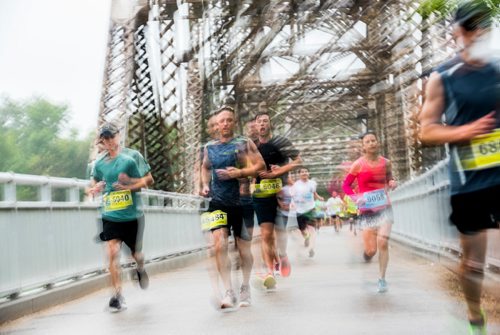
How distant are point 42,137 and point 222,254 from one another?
114094 mm

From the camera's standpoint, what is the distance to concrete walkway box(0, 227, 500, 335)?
23.2 ft

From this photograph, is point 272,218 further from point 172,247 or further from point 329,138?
point 329,138

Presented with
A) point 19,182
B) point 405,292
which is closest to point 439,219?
point 405,292

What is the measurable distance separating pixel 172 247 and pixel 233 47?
1312cm

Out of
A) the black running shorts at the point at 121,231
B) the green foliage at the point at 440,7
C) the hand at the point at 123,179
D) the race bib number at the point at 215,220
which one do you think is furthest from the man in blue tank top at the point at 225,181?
the green foliage at the point at 440,7

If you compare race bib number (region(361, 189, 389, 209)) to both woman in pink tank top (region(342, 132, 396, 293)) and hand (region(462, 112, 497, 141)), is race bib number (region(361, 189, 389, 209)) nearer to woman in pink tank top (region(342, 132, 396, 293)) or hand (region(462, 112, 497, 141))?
woman in pink tank top (region(342, 132, 396, 293))

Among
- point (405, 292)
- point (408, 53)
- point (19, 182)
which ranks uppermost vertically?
point (408, 53)

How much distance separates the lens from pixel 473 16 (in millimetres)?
4895

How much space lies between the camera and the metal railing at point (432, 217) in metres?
11.7

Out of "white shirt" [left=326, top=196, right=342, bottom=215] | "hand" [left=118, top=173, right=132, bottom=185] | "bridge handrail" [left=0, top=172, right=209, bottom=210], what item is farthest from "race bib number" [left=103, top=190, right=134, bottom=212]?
"white shirt" [left=326, top=196, right=342, bottom=215]

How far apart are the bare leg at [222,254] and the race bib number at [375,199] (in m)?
2.35

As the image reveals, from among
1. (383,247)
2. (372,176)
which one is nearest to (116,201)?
(383,247)

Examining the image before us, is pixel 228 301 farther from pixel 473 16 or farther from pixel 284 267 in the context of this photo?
pixel 473 16

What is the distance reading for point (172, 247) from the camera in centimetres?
1756
